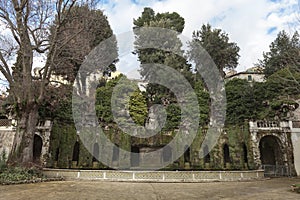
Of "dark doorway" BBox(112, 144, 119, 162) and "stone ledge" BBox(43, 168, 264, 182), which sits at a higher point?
"dark doorway" BBox(112, 144, 119, 162)

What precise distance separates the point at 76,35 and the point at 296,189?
13.0 m

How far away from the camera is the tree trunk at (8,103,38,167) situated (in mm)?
12675

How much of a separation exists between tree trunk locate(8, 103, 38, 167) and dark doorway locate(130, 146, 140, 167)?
25.6ft

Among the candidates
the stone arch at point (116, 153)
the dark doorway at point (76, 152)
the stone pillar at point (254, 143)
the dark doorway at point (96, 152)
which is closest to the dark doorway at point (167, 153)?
the stone arch at point (116, 153)

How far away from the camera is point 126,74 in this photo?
24.6 meters

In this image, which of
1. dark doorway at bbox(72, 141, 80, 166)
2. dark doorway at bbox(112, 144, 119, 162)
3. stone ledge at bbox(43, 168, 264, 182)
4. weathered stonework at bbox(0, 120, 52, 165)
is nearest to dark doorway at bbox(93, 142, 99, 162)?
dark doorway at bbox(112, 144, 119, 162)

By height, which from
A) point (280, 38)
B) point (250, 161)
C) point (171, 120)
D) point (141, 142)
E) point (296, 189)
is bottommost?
point (296, 189)

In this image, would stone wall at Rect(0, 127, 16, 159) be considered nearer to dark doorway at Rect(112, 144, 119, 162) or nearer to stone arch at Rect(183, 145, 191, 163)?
dark doorway at Rect(112, 144, 119, 162)

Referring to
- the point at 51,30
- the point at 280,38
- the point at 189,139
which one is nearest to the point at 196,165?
the point at 189,139

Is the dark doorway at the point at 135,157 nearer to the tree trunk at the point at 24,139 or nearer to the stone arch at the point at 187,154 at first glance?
the stone arch at the point at 187,154

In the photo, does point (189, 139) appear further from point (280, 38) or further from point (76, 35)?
point (280, 38)

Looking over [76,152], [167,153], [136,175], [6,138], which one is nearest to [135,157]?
[167,153]

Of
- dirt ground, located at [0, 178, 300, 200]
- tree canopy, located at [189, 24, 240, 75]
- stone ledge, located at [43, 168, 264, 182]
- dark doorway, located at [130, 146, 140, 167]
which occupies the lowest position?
dirt ground, located at [0, 178, 300, 200]

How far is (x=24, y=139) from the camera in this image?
13266 mm
